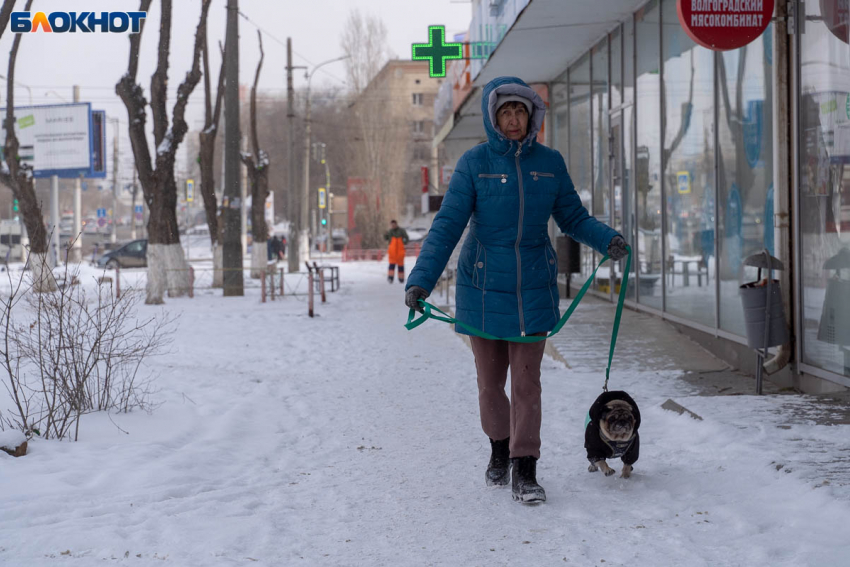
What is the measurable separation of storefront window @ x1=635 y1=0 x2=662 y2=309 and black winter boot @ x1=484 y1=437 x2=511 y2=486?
697cm

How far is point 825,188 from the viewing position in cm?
716

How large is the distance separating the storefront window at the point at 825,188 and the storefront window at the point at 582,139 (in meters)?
7.96

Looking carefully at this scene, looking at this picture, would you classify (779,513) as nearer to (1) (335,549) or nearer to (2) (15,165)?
(1) (335,549)

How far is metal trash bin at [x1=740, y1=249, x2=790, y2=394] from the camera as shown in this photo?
7.29 m

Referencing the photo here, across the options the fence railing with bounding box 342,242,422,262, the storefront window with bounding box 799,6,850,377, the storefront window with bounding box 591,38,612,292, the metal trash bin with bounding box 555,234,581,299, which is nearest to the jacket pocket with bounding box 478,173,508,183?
the storefront window with bounding box 799,6,850,377

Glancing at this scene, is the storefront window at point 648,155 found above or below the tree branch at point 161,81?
below

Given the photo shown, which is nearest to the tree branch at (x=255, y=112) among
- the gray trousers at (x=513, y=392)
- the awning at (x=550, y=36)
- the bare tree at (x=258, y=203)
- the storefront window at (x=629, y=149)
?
the bare tree at (x=258, y=203)

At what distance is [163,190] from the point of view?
19.4 meters

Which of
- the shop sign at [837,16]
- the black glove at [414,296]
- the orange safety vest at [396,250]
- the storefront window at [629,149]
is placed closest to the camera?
the black glove at [414,296]

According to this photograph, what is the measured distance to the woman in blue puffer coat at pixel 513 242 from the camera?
15.1 feet

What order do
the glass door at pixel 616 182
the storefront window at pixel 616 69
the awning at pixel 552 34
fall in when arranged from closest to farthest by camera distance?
the awning at pixel 552 34, the storefront window at pixel 616 69, the glass door at pixel 616 182

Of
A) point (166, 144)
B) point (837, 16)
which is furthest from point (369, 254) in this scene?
Result: point (837, 16)

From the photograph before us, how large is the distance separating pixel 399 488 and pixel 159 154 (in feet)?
51.4

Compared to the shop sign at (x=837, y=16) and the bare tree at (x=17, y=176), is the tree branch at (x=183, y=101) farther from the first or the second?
the shop sign at (x=837, y=16)
